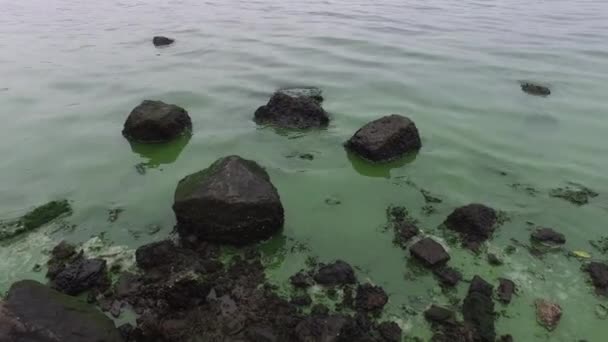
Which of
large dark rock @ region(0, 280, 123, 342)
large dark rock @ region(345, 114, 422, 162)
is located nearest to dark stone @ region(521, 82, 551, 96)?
large dark rock @ region(345, 114, 422, 162)

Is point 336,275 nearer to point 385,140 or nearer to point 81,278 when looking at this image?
point 81,278

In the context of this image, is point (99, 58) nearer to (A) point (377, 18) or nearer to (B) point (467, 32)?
(A) point (377, 18)

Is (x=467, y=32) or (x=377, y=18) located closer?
(x=467, y=32)

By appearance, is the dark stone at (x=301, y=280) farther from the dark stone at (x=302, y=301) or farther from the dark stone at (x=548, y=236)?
the dark stone at (x=548, y=236)

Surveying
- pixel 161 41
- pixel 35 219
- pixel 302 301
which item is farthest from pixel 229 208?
pixel 161 41

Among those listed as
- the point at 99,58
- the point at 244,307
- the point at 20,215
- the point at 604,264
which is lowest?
the point at 99,58

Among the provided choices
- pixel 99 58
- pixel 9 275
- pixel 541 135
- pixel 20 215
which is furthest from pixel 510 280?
pixel 99 58

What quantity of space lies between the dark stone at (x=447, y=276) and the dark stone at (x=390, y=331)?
78 centimetres

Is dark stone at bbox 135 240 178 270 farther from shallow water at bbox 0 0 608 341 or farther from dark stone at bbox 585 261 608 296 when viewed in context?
dark stone at bbox 585 261 608 296

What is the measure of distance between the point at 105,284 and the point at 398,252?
9.53ft

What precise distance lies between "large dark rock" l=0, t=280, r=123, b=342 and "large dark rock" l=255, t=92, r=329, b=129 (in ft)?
15.0

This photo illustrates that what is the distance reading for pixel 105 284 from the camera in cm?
455

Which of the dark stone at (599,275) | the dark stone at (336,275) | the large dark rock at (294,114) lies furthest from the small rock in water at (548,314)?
the large dark rock at (294,114)

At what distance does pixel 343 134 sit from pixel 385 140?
105cm
